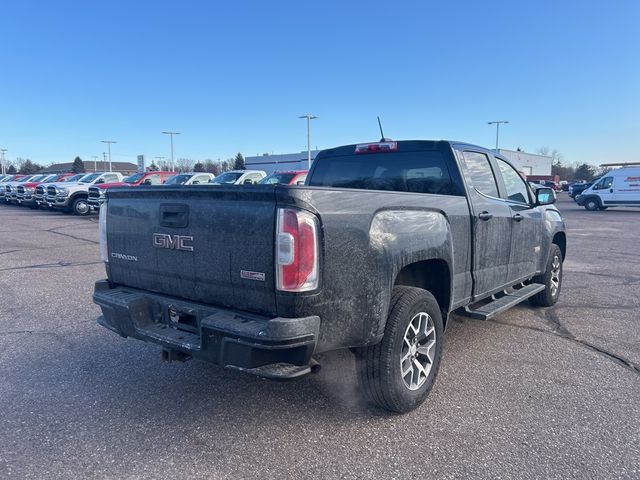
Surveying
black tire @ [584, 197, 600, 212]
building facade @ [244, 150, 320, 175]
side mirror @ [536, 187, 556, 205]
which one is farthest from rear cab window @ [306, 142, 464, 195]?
building facade @ [244, 150, 320, 175]

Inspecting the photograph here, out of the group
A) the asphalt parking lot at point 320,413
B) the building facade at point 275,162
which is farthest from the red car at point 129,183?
the building facade at point 275,162

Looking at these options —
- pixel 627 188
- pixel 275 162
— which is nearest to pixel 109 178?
pixel 627 188

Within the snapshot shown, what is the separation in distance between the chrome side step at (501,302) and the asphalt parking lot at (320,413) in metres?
0.42

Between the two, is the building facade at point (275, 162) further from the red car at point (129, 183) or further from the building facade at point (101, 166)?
the red car at point (129, 183)

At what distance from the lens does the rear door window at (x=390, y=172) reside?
14.6ft

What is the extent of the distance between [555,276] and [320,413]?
441 centimetres

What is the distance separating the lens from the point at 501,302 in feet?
15.6

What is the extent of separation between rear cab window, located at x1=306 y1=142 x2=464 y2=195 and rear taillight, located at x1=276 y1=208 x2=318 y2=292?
204 centimetres

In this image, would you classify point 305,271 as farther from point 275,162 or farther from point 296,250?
point 275,162

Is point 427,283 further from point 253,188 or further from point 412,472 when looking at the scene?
point 253,188

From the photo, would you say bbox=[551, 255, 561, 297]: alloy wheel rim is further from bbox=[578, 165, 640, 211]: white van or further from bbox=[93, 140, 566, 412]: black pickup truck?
bbox=[578, 165, 640, 211]: white van

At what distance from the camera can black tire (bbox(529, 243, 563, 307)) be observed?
6.06 m

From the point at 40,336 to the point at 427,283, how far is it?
4038 mm

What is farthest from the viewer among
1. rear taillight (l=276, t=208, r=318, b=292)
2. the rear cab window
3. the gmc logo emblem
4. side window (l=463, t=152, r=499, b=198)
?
side window (l=463, t=152, r=499, b=198)
